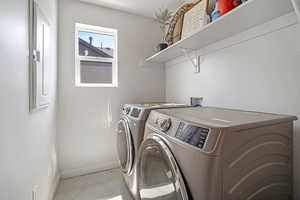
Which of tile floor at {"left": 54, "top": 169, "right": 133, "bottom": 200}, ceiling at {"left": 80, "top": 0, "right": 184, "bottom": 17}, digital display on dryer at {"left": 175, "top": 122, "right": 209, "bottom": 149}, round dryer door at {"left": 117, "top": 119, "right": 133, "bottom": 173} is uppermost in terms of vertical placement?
ceiling at {"left": 80, "top": 0, "right": 184, "bottom": 17}

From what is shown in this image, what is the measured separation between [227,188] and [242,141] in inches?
7.3

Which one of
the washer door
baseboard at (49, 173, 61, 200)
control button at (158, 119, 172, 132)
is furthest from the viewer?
baseboard at (49, 173, 61, 200)

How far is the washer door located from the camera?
0.62m

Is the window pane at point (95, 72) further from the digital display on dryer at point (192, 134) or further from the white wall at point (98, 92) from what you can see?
the digital display on dryer at point (192, 134)

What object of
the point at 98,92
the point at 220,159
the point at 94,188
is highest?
the point at 98,92

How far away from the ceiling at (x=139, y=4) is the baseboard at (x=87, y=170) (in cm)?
221

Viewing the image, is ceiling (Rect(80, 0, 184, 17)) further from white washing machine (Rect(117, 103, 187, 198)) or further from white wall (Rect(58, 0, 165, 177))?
white washing machine (Rect(117, 103, 187, 198))

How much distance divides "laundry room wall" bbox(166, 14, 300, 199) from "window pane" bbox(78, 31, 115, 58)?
51.9 inches

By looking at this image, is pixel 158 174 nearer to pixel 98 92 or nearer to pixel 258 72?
pixel 258 72

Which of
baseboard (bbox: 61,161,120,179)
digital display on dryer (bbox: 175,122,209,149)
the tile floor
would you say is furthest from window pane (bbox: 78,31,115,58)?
digital display on dryer (bbox: 175,122,209,149)

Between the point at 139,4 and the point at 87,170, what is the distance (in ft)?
7.70

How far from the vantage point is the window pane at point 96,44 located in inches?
78.4

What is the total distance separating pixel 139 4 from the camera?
1.90m

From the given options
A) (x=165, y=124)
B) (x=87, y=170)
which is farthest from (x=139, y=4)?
(x=87, y=170)
